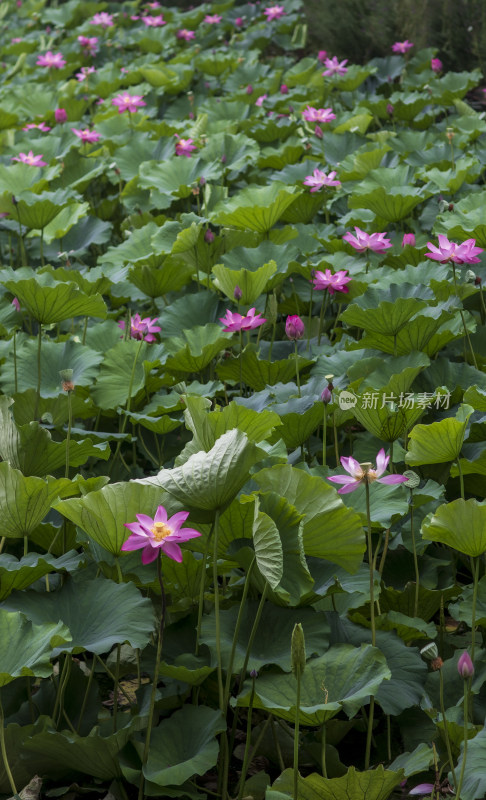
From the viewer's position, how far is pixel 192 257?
2.34 meters

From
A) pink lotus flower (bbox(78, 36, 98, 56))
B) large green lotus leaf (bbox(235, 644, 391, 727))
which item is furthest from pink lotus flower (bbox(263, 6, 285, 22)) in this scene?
large green lotus leaf (bbox(235, 644, 391, 727))

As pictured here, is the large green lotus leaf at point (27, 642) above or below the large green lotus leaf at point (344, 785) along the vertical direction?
above

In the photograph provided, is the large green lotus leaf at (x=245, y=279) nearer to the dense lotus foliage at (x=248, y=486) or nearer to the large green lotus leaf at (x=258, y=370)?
the dense lotus foliage at (x=248, y=486)

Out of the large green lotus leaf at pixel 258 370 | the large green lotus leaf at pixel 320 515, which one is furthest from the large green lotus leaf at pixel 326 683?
the large green lotus leaf at pixel 258 370

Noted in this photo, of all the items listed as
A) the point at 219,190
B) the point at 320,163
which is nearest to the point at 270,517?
the point at 219,190

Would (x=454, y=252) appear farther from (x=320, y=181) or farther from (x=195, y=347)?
(x=320, y=181)

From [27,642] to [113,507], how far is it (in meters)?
0.20

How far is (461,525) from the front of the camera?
1.18 meters

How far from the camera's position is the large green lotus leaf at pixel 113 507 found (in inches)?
46.1

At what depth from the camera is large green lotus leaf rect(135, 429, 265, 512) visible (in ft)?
3.59

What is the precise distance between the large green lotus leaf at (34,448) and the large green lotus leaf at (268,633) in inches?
16.2

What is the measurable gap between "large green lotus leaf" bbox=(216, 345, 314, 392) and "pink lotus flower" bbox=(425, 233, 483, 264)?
0.34 m

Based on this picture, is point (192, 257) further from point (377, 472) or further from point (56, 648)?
point (56, 648)

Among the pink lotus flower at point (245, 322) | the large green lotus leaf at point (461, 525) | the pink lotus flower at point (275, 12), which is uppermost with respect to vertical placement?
the large green lotus leaf at point (461, 525)
